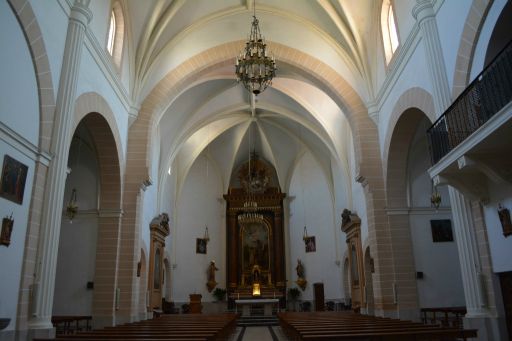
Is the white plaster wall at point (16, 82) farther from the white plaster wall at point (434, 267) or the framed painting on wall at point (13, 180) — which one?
the white plaster wall at point (434, 267)

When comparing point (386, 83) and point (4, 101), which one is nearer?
point (4, 101)

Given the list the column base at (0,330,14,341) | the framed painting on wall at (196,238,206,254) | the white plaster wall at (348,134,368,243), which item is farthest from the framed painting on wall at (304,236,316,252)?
the column base at (0,330,14,341)

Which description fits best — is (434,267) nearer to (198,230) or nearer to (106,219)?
(106,219)

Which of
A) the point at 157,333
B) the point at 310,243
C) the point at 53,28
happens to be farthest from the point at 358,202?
the point at 53,28

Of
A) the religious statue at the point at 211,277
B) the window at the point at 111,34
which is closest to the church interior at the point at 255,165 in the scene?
the window at the point at 111,34

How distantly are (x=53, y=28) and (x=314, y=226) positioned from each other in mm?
17547

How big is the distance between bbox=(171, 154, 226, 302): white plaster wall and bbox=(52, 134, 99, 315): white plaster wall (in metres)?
9.86

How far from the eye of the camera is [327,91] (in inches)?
583

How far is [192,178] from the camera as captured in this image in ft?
80.7

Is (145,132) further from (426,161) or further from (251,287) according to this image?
(251,287)

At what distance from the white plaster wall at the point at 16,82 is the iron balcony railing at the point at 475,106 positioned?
23.4 ft

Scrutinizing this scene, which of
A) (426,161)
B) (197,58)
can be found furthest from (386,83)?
(197,58)

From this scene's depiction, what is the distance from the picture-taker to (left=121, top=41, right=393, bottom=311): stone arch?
1265 centimetres

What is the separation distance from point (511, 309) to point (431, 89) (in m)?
4.52
